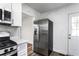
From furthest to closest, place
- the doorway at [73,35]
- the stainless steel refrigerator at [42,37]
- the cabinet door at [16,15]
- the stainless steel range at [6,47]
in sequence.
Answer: the stainless steel refrigerator at [42,37]
the doorway at [73,35]
the cabinet door at [16,15]
the stainless steel range at [6,47]

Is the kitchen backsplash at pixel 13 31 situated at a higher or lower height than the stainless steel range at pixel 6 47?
higher

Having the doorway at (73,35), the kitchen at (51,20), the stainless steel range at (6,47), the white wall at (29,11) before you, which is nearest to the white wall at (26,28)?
the kitchen at (51,20)

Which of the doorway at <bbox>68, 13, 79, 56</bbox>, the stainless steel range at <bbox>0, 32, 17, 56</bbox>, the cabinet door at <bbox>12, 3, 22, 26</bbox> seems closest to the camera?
the stainless steel range at <bbox>0, 32, 17, 56</bbox>

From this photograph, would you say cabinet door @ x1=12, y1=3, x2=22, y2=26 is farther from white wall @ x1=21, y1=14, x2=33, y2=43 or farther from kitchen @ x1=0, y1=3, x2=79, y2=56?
white wall @ x1=21, y1=14, x2=33, y2=43

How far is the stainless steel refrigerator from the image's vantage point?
232 centimetres

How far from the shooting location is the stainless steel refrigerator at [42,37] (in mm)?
2318

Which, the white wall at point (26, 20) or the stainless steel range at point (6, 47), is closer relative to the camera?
the stainless steel range at point (6, 47)

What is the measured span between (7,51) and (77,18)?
1.89 metres

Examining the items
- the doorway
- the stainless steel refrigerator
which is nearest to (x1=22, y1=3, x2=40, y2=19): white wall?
the stainless steel refrigerator

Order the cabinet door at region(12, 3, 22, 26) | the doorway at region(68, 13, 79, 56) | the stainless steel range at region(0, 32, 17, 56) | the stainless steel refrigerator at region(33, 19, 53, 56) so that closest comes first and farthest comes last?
the stainless steel range at region(0, 32, 17, 56) < the cabinet door at region(12, 3, 22, 26) < the doorway at region(68, 13, 79, 56) < the stainless steel refrigerator at region(33, 19, 53, 56)

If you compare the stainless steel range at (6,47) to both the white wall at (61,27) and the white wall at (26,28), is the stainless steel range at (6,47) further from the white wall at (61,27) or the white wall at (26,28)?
the white wall at (61,27)

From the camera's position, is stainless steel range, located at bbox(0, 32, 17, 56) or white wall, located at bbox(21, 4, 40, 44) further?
white wall, located at bbox(21, 4, 40, 44)

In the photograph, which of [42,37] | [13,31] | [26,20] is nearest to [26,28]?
[26,20]

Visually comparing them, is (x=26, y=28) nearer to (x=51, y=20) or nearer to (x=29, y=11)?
(x=29, y=11)
